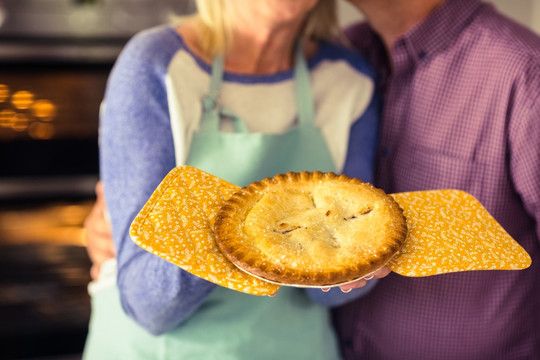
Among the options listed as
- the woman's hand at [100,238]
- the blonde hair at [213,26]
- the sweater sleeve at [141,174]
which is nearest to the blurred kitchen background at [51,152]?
the woman's hand at [100,238]

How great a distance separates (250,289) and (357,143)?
0.53 meters

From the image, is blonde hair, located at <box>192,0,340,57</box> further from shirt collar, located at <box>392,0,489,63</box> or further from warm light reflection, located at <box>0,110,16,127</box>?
warm light reflection, located at <box>0,110,16,127</box>

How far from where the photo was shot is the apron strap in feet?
3.73

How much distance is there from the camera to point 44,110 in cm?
197

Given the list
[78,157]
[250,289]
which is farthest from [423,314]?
[78,157]

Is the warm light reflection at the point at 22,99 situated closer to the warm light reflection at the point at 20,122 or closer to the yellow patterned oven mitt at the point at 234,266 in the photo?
the warm light reflection at the point at 20,122

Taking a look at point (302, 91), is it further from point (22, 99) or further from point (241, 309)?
point (22, 99)

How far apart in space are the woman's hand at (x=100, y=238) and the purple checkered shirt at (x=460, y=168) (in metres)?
0.57

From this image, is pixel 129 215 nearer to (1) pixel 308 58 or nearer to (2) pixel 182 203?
(2) pixel 182 203

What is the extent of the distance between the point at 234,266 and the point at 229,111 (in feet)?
1.44

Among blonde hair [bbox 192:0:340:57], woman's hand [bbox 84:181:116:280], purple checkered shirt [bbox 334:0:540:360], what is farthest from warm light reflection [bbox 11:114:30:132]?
purple checkered shirt [bbox 334:0:540:360]

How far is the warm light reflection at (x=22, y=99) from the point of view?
1.94 m

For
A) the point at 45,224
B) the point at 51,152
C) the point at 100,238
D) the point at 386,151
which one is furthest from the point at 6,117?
the point at 386,151

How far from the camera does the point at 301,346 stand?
48.4 inches
